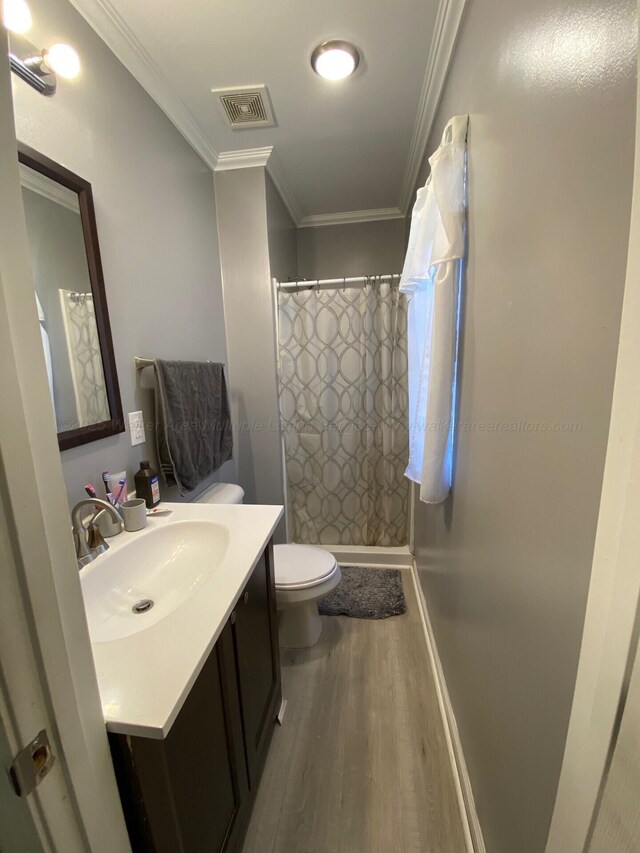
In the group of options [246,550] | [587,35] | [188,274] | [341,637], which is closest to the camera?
[587,35]

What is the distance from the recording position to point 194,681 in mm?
612

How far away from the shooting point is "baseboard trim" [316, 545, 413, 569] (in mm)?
2277

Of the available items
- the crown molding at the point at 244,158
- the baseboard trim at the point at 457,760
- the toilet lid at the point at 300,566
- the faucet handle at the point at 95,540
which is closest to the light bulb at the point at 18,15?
the crown molding at the point at 244,158

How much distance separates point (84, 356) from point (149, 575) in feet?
2.27

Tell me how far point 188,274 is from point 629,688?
1.86m

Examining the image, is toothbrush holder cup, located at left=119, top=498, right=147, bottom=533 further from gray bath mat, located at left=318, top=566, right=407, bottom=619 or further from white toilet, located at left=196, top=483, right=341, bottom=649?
gray bath mat, located at left=318, top=566, right=407, bottom=619

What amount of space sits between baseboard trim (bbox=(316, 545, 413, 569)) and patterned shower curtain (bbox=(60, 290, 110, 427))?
1.66m

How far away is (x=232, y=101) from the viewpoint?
1498mm

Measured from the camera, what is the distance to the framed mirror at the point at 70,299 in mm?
905

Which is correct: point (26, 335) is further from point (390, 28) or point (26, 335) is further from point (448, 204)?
point (390, 28)

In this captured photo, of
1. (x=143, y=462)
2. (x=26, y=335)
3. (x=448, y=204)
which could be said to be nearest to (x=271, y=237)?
(x=448, y=204)

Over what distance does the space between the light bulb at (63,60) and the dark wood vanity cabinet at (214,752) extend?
1531mm

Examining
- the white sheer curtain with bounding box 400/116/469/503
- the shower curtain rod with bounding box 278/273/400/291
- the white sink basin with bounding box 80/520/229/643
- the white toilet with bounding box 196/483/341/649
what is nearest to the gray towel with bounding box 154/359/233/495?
the white toilet with bounding box 196/483/341/649

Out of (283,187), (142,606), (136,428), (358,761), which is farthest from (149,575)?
(283,187)
